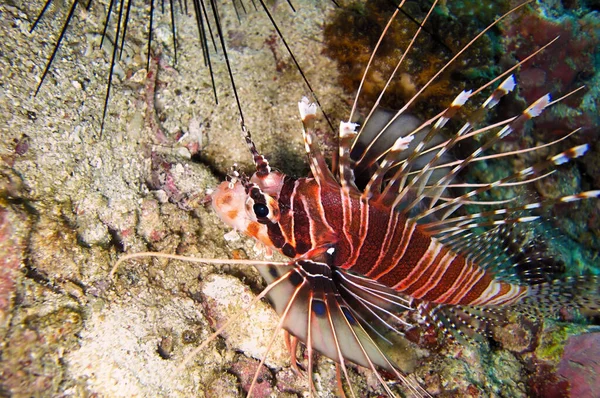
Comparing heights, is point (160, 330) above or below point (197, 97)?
below

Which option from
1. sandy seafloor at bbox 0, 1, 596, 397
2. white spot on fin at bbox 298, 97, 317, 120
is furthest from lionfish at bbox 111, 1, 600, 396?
sandy seafloor at bbox 0, 1, 596, 397

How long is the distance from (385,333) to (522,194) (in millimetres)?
1809

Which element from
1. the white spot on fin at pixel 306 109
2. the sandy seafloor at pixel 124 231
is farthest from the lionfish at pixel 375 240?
the sandy seafloor at pixel 124 231

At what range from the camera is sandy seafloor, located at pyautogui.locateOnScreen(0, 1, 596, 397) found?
2.19 metres

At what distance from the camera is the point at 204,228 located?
3.28 m

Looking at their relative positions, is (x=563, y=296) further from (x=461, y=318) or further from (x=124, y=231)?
(x=124, y=231)

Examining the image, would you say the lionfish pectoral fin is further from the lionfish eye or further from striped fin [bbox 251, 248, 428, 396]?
the lionfish eye

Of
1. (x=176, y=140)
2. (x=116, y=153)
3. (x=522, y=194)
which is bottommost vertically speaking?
(x=116, y=153)

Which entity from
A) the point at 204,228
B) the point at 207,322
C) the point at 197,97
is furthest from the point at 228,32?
the point at 207,322

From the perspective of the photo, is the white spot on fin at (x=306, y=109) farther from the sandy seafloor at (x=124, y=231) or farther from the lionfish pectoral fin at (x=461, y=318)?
the lionfish pectoral fin at (x=461, y=318)

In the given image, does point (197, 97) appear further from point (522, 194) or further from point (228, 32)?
point (522, 194)

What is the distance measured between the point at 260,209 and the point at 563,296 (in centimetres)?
270

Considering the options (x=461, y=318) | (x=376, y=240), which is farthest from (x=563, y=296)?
(x=376, y=240)

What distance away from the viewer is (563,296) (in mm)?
3232
